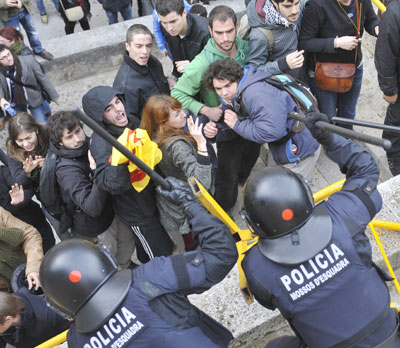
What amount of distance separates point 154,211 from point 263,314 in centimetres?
114

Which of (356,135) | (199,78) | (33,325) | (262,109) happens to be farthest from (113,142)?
(199,78)

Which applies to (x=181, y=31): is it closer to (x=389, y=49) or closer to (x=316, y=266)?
(x=389, y=49)

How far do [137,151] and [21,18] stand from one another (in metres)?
4.56

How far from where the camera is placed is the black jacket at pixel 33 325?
126 inches

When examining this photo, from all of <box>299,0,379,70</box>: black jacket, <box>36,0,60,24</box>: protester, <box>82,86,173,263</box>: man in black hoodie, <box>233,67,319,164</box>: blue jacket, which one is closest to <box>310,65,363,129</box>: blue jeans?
<box>299,0,379,70</box>: black jacket

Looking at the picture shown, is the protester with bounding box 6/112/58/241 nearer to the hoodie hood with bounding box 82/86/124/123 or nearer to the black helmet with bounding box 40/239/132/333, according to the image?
the hoodie hood with bounding box 82/86/124/123

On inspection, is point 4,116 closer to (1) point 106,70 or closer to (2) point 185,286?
(1) point 106,70

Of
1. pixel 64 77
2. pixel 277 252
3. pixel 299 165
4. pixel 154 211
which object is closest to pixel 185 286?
pixel 277 252

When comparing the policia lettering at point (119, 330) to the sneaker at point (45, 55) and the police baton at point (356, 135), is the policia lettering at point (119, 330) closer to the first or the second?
the police baton at point (356, 135)

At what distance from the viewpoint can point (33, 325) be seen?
10.6 feet

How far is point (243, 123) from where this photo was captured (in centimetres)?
359

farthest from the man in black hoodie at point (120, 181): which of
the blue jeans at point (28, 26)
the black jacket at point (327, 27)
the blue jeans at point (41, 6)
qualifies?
the blue jeans at point (41, 6)

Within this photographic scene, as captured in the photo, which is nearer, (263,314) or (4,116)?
(263,314)

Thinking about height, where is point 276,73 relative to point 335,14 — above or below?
below
